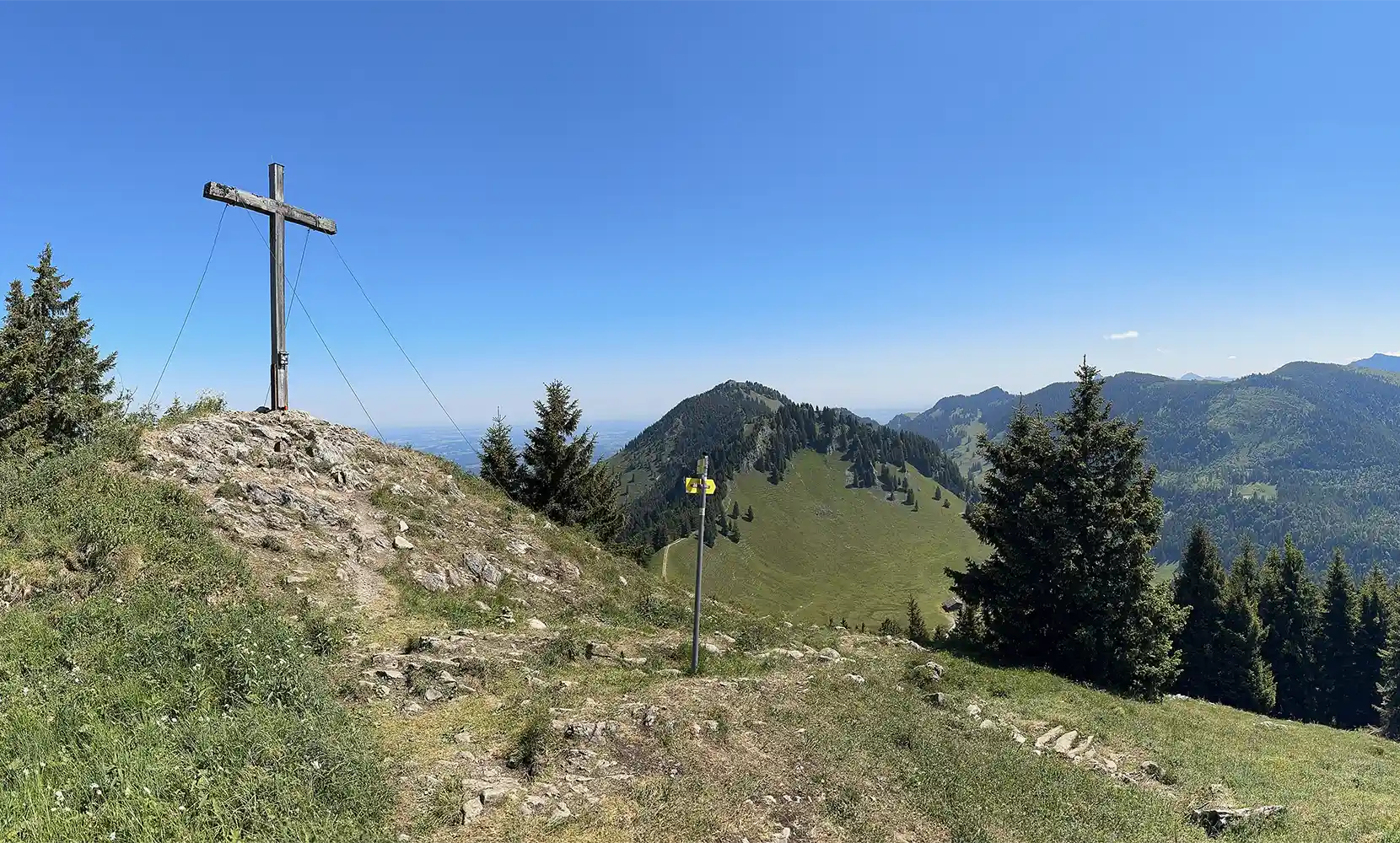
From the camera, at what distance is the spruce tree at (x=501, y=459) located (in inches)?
1221

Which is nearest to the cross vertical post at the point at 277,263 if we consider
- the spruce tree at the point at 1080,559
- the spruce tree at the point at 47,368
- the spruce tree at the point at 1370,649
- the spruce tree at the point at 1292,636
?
the spruce tree at the point at 47,368

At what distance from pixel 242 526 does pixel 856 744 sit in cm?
1439

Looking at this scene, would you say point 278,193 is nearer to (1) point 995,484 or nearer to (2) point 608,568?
(2) point 608,568

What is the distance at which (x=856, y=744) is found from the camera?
10.1 m

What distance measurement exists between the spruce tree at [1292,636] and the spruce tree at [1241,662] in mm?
8768

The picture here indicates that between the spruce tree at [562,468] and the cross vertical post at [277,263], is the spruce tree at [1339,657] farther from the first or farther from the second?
the cross vertical post at [277,263]

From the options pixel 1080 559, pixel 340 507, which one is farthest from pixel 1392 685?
pixel 340 507

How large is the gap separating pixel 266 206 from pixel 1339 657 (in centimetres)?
8901

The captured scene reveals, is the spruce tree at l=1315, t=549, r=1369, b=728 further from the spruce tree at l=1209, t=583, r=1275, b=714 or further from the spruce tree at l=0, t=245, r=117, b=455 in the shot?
the spruce tree at l=0, t=245, r=117, b=455

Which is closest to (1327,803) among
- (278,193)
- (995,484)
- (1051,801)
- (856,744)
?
(1051,801)

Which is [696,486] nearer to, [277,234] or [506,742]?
[506,742]

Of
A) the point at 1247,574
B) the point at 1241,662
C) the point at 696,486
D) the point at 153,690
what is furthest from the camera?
the point at 1247,574

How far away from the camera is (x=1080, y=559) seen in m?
21.5

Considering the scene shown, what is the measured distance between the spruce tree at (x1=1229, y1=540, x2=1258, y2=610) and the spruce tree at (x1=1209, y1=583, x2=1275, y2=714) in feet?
7.41
